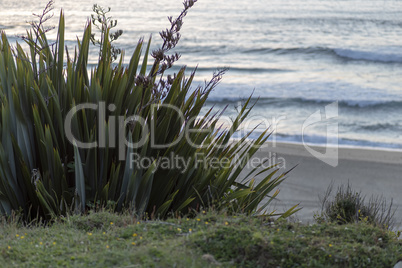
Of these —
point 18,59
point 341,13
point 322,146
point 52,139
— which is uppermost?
point 341,13

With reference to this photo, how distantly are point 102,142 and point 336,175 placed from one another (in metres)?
5.45

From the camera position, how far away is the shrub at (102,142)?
3762 mm

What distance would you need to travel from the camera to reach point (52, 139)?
3.96 meters

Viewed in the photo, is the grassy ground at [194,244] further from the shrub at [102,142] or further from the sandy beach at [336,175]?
the sandy beach at [336,175]

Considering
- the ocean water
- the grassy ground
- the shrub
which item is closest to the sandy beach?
the ocean water

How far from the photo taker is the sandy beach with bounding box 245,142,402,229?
7242 mm

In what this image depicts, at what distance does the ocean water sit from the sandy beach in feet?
4.09

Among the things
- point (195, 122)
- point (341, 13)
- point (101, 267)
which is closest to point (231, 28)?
point (341, 13)

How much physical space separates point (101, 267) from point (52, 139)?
5.44ft

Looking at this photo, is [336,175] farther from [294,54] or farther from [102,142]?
[294,54]

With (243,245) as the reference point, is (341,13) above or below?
above

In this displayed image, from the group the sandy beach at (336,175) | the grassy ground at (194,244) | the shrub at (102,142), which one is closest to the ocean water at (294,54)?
the sandy beach at (336,175)

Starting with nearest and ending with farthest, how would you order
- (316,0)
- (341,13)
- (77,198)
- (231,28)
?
(77,198) → (231,28) → (341,13) → (316,0)

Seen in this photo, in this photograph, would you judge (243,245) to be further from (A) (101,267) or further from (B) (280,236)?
(A) (101,267)
